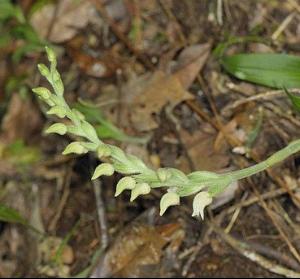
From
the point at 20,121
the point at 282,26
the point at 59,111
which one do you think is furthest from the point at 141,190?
the point at 20,121

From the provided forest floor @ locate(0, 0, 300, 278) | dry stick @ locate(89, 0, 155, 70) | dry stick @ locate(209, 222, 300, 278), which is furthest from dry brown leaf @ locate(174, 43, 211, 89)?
dry stick @ locate(209, 222, 300, 278)

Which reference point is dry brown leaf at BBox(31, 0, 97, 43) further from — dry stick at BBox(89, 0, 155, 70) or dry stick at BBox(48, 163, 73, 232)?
dry stick at BBox(48, 163, 73, 232)

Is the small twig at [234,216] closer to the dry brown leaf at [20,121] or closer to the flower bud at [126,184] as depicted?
the flower bud at [126,184]

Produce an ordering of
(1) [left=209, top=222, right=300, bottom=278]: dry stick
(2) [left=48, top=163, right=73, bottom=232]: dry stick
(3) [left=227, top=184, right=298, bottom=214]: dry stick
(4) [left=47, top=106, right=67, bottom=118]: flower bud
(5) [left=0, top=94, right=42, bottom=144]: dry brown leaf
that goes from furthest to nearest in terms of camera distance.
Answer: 1. (5) [left=0, top=94, right=42, bottom=144]: dry brown leaf
2. (2) [left=48, top=163, right=73, bottom=232]: dry stick
3. (3) [left=227, top=184, right=298, bottom=214]: dry stick
4. (1) [left=209, top=222, right=300, bottom=278]: dry stick
5. (4) [left=47, top=106, right=67, bottom=118]: flower bud

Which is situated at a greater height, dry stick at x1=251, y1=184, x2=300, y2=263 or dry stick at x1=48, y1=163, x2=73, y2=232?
dry stick at x1=251, y1=184, x2=300, y2=263

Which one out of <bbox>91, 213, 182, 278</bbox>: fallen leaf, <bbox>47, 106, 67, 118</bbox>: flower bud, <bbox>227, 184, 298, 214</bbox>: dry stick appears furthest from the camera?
<bbox>91, 213, 182, 278</bbox>: fallen leaf

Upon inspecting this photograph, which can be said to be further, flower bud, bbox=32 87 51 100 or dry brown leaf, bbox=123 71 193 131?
dry brown leaf, bbox=123 71 193 131

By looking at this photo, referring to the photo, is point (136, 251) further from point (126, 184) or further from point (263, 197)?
point (126, 184)

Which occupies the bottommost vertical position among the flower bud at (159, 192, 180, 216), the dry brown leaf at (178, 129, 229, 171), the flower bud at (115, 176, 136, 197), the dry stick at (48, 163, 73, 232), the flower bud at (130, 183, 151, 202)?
the dry stick at (48, 163, 73, 232)
